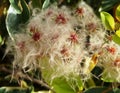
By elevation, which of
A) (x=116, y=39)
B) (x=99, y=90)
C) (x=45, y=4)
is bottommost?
(x=99, y=90)

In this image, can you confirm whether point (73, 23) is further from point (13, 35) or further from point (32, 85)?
point (32, 85)

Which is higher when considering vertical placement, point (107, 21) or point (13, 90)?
point (107, 21)

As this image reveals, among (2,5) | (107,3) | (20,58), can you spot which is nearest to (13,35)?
(20,58)

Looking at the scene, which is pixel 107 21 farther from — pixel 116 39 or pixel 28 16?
pixel 28 16

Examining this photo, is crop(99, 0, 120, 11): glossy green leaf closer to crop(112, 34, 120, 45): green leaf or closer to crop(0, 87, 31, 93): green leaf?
crop(112, 34, 120, 45): green leaf

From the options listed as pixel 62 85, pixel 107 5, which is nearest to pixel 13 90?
pixel 62 85

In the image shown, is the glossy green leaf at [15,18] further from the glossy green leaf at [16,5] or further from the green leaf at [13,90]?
the green leaf at [13,90]
